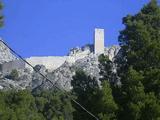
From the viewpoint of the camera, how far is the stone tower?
13450cm

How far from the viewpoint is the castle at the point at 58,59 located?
128 metres

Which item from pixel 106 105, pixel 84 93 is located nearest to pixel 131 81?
pixel 106 105

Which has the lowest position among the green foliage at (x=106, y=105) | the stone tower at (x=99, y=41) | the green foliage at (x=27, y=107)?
the green foliage at (x=106, y=105)

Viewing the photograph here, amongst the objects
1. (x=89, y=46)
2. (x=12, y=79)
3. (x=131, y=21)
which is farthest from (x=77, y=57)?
(x=131, y=21)

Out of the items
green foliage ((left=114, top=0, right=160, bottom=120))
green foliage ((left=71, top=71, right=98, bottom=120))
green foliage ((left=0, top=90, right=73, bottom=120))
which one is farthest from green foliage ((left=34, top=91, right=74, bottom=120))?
green foliage ((left=114, top=0, right=160, bottom=120))

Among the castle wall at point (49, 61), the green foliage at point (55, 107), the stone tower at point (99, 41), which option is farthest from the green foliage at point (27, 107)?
the stone tower at point (99, 41)

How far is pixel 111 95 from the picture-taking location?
24.1 meters

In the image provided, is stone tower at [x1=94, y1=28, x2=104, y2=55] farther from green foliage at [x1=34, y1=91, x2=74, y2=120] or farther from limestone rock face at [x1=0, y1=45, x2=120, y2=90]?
green foliage at [x1=34, y1=91, x2=74, y2=120]

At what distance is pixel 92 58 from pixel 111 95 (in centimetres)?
10616

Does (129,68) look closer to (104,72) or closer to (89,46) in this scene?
(104,72)

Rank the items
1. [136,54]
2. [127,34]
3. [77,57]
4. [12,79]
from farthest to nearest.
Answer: [77,57], [12,79], [127,34], [136,54]

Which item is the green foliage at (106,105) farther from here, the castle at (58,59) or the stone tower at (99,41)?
the stone tower at (99,41)

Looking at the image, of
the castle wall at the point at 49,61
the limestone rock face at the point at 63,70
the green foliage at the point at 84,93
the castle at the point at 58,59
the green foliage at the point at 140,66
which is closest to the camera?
A: the green foliage at the point at 140,66

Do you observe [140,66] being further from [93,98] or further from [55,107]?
[55,107]
